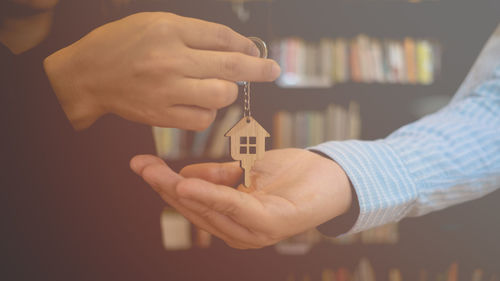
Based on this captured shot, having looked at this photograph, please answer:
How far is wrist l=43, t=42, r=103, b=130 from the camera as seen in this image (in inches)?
24.3

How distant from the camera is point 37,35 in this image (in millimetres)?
681

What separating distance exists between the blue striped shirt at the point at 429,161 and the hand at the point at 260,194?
0.17ft

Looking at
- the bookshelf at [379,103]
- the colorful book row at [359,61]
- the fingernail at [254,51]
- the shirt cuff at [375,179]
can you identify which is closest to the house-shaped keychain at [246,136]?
the fingernail at [254,51]

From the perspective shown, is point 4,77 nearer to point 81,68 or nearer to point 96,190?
point 81,68

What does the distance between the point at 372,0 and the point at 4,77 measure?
140 cm

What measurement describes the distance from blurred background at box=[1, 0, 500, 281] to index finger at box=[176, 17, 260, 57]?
61cm

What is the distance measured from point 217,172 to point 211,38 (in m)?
0.25

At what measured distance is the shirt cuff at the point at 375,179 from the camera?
720 mm

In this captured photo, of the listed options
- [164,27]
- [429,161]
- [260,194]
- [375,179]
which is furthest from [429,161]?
[164,27]

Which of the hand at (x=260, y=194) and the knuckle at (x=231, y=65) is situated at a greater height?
the knuckle at (x=231, y=65)

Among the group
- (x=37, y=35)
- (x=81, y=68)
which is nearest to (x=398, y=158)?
(x=81, y=68)

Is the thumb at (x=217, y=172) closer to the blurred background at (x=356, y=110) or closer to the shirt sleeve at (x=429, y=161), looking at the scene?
the shirt sleeve at (x=429, y=161)

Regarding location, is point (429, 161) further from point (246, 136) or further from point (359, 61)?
point (359, 61)

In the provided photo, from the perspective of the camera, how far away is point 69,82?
0.63m
